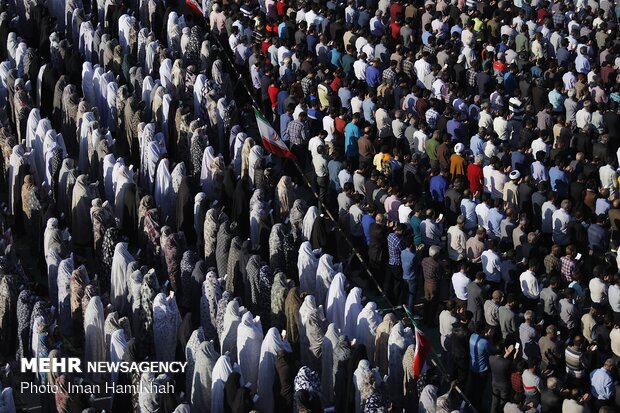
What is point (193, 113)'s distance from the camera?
3064 centimetres

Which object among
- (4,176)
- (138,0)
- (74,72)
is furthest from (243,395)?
(138,0)

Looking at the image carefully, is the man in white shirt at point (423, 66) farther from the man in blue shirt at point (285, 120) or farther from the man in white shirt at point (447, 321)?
the man in white shirt at point (447, 321)

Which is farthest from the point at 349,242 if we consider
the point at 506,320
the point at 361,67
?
the point at 361,67

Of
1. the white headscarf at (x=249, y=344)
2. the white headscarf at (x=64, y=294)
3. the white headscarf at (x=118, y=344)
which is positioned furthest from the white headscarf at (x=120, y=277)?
the white headscarf at (x=249, y=344)

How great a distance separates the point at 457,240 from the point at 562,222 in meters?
1.77

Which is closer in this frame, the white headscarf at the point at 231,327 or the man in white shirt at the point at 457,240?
the white headscarf at the point at 231,327

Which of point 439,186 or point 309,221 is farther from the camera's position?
point 439,186

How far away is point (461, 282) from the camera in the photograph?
81.9 feet

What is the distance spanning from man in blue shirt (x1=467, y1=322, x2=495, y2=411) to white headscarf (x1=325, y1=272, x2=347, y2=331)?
6.50 feet

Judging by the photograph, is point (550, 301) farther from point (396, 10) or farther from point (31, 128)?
point (396, 10)

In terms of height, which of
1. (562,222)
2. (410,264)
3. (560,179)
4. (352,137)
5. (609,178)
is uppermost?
(352,137)

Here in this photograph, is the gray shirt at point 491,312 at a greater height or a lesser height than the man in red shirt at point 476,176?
lesser

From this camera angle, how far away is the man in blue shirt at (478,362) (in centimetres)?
2358

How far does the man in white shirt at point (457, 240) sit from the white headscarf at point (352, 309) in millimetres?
2502
